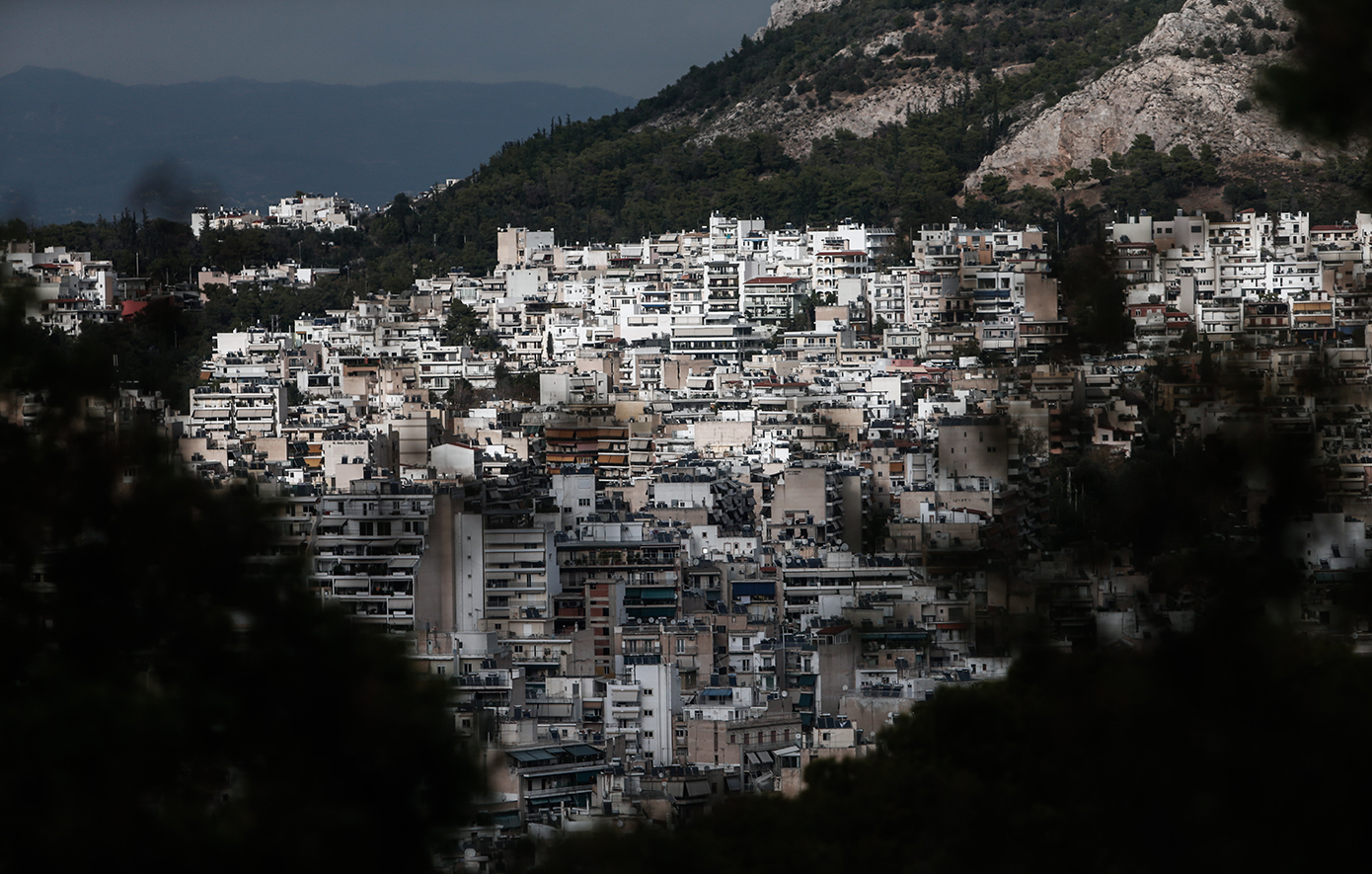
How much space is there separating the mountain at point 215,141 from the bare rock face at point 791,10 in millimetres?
9701

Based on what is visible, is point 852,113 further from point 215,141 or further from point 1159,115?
point 215,141

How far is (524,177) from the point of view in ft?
148

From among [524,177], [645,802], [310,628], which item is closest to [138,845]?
[310,628]

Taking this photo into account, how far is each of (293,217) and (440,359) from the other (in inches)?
661

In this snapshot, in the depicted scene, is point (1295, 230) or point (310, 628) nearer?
point (310, 628)

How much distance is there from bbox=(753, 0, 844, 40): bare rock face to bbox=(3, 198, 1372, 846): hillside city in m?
19.2

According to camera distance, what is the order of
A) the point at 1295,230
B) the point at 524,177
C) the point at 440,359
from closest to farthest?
the point at 440,359 < the point at 1295,230 < the point at 524,177

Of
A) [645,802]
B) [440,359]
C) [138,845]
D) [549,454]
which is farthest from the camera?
[440,359]

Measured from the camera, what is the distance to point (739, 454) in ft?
80.6

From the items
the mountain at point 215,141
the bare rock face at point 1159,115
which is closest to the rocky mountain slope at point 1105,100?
the bare rock face at point 1159,115

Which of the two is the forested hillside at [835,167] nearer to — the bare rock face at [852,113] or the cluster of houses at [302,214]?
the bare rock face at [852,113]

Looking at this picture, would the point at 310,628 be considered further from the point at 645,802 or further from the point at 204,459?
the point at 204,459

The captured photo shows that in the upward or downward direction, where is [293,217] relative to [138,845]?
upward

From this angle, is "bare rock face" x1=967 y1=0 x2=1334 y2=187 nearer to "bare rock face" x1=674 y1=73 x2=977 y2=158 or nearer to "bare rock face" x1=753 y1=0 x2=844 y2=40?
"bare rock face" x1=674 y1=73 x2=977 y2=158
